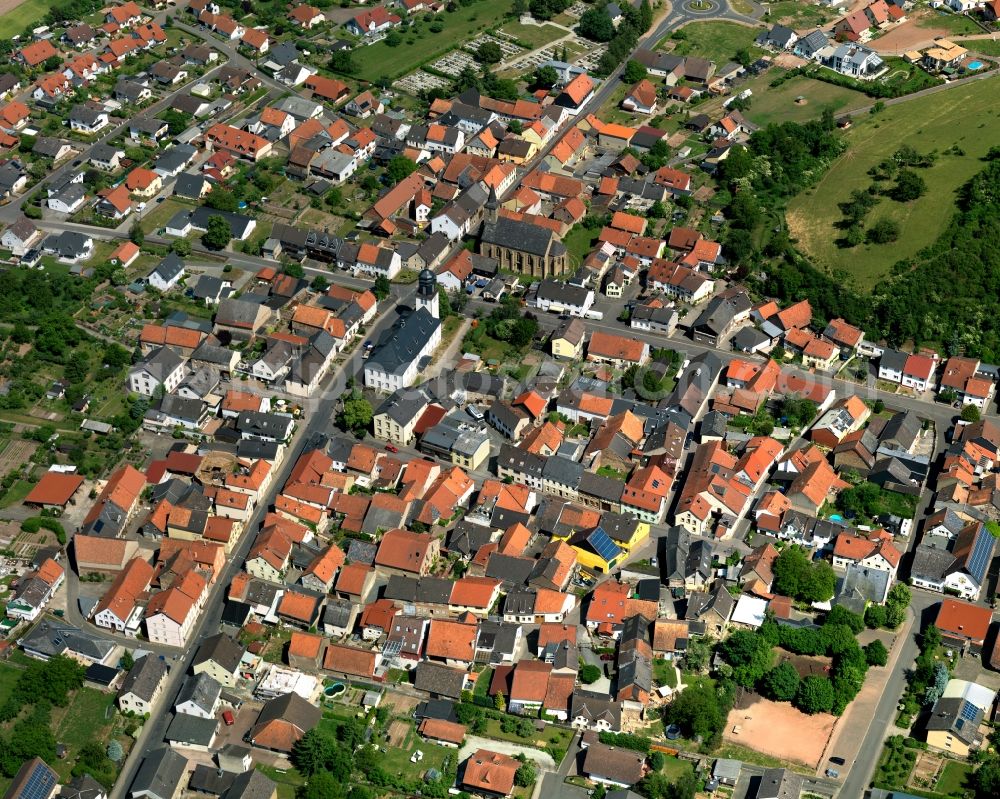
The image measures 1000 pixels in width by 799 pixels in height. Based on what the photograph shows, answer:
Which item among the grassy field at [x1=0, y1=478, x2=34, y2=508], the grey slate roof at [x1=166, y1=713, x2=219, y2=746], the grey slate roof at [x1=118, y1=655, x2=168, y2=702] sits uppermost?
the grey slate roof at [x1=118, y1=655, x2=168, y2=702]

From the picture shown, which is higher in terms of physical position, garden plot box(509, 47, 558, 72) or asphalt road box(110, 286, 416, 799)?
garden plot box(509, 47, 558, 72)

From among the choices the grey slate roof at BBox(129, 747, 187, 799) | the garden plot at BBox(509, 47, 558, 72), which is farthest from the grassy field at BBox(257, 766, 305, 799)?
the garden plot at BBox(509, 47, 558, 72)

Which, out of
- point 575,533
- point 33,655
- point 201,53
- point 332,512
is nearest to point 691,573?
point 575,533

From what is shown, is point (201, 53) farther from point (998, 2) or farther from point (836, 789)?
point (836, 789)

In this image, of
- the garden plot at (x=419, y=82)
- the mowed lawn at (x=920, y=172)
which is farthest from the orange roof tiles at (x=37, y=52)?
the mowed lawn at (x=920, y=172)

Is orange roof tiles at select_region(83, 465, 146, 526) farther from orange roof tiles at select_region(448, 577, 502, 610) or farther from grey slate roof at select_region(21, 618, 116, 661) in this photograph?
orange roof tiles at select_region(448, 577, 502, 610)

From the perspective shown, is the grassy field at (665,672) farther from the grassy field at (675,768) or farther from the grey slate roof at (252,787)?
the grey slate roof at (252,787)
